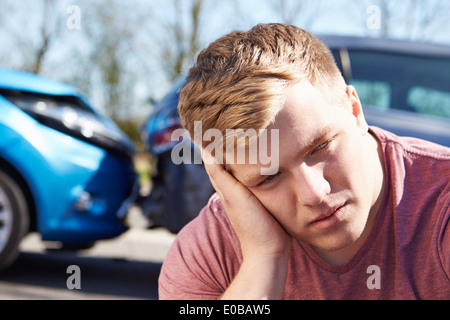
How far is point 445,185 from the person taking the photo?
1426 millimetres

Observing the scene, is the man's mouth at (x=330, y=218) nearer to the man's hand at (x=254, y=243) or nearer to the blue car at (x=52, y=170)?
the man's hand at (x=254, y=243)

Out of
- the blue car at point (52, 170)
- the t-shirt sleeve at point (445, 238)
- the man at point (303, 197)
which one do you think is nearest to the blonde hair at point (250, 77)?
the man at point (303, 197)

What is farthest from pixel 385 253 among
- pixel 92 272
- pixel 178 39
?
pixel 178 39

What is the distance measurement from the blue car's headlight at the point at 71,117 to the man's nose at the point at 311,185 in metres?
2.41

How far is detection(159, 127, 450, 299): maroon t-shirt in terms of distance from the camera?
1.37 meters

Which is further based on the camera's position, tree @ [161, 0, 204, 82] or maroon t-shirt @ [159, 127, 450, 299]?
tree @ [161, 0, 204, 82]

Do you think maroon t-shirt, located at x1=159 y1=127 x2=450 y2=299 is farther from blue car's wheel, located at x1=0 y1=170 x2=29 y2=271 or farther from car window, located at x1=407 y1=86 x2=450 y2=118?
blue car's wheel, located at x1=0 y1=170 x2=29 y2=271

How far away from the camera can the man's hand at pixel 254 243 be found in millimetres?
1415

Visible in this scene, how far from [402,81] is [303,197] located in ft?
6.73

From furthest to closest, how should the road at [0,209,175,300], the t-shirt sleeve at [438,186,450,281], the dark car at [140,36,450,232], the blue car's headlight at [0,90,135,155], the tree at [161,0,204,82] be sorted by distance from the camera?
the tree at [161,0,204,82], the blue car's headlight at [0,90,135,155], the road at [0,209,175,300], the dark car at [140,36,450,232], the t-shirt sleeve at [438,186,450,281]

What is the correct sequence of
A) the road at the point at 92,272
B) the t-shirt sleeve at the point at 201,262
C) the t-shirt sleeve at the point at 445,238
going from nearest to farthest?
the t-shirt sleeve at the point at 445,238 < the t-shirt sleeve at the point at 201,262 < the road at the point at 92,272

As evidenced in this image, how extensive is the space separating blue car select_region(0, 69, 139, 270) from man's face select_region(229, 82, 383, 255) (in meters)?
2.23

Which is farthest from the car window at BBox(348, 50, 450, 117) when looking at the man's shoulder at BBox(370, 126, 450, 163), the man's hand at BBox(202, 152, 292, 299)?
the man's hand at BBox(202, 152, 292, 299)
